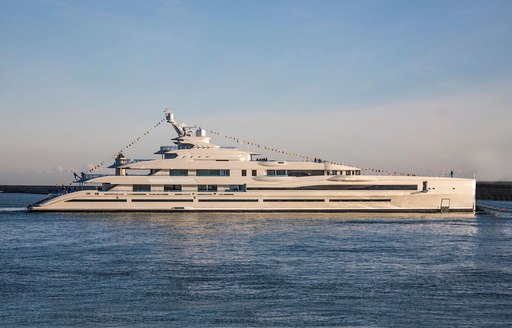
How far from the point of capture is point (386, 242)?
4166cm

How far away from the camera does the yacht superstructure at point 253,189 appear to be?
63406 millimetres

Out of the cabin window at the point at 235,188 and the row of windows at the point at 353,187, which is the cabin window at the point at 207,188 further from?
the row of windows at the point at 353,187

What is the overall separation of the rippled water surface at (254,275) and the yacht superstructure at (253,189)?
1153cm

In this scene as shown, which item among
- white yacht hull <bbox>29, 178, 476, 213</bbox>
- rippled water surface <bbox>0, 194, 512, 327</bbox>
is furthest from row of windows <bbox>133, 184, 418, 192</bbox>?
rippled water surface <bbox>0, 194, 512, 327</bbox>

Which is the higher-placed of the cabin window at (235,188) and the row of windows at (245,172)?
the row of windows at (245,172)

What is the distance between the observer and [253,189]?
6444cm

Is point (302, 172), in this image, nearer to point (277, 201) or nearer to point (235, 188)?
point (277, 201)

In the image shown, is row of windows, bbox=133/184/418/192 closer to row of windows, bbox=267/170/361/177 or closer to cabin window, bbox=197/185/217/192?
cabin window, bbox=197/185/217/192

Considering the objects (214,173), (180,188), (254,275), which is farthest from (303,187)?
(254,275)

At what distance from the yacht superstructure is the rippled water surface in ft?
37.8

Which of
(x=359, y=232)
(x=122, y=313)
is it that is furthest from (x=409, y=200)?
(x=122, y=313)

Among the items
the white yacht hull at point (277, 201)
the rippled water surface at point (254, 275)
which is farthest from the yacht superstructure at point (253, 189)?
the rippled water surface at point (254, 275)

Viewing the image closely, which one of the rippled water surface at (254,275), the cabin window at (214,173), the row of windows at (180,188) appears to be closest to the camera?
the rippled water surface at (254,275)

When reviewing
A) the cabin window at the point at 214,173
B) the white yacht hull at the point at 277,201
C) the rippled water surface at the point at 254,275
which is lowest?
the rippled water surface at the point at 254,275
